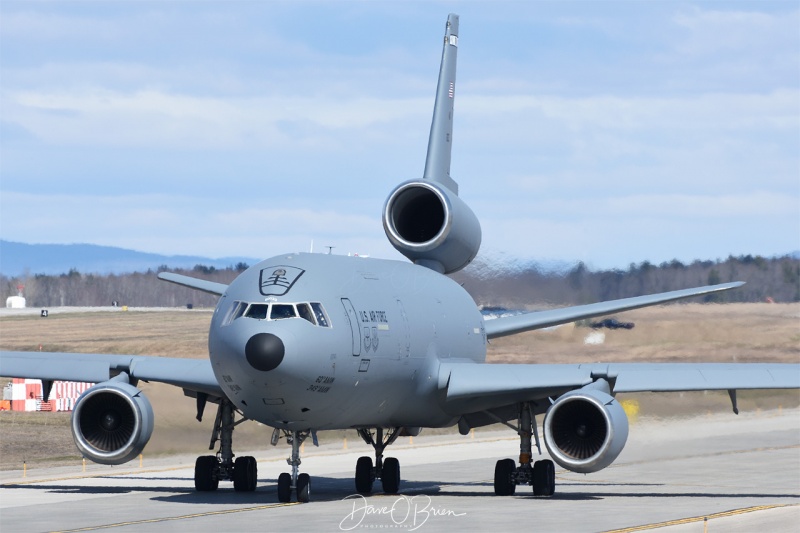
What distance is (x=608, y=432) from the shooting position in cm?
2852

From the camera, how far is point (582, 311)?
34875 mm

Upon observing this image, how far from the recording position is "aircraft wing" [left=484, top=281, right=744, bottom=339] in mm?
33906

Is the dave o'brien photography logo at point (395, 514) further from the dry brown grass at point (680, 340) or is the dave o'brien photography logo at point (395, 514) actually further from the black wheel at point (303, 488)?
the dry brown grass at point (680, 340)

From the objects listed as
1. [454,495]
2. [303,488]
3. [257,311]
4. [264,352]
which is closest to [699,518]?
[454,495]

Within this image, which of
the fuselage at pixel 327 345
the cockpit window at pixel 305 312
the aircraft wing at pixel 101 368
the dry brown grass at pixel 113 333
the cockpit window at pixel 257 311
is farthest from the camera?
the dry brown grass at pixel 113 333

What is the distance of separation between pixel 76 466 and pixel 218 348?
15764mm

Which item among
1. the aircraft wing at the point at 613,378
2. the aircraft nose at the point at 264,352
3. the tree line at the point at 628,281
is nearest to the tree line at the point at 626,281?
the tree line at the point at 628,281

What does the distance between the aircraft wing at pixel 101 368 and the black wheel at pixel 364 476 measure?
137 inches

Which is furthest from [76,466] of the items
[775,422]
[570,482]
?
[775,422]

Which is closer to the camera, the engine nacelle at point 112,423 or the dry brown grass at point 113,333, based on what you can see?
the engine nacelle at point 112,423

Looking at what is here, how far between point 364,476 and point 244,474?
2.73 meters

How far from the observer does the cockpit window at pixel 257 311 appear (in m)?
26.1

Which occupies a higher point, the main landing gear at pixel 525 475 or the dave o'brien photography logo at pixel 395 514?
the main landing gear at pixel 525 475

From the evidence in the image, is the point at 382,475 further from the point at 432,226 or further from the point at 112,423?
the point at 432,226
